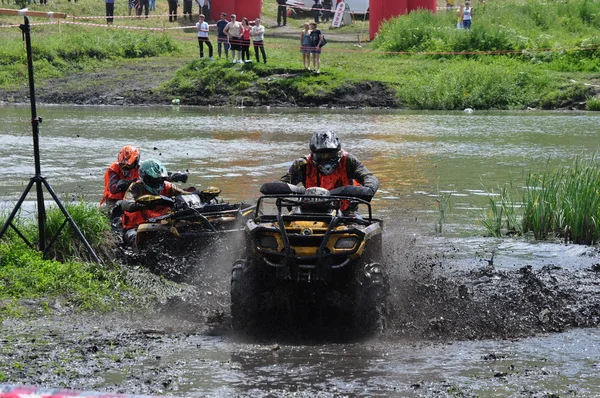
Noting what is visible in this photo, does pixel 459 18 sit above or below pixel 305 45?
above

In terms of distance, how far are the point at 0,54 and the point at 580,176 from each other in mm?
30867

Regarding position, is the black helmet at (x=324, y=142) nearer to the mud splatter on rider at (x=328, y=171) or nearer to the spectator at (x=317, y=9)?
the mud splatter on rider at (x=328, y=171)

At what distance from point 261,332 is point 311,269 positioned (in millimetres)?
934

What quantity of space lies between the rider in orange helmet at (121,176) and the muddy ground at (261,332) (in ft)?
7.63

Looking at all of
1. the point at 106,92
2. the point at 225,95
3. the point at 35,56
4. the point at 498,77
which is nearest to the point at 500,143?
the point at 498,77

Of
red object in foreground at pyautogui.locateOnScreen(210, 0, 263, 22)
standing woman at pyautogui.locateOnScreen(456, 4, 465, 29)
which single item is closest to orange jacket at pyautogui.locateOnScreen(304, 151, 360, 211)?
standing woman at pyautogui.locateOnScreen(456, 4, 465, 29)

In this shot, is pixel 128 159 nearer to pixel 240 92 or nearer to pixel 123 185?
pixel 123 185

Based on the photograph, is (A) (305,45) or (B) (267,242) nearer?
(B) (267,242)

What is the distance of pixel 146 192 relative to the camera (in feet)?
41.7

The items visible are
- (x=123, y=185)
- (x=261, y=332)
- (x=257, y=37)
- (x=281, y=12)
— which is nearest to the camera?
(x=261, y=332)

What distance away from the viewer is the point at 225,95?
36.8 meters

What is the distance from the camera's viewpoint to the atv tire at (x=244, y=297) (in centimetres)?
923

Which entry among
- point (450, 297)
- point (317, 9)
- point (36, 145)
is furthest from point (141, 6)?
point (450, 297)

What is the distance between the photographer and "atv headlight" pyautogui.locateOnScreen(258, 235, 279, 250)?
29.3 ft
